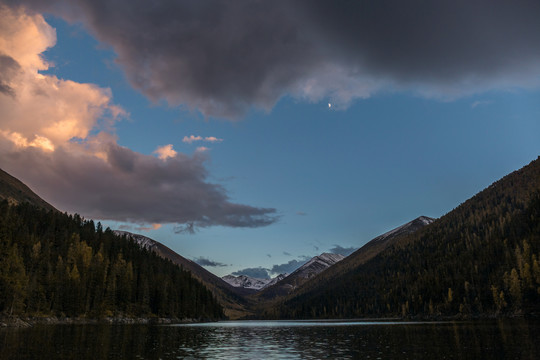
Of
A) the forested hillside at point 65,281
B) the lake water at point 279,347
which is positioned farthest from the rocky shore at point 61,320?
the lake water at point 279,347

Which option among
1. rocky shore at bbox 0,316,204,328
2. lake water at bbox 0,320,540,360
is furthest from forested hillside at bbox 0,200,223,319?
lake water at bbox 0,320,540,360

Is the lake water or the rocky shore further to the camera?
the rocky shore

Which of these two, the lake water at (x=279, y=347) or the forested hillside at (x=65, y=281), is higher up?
the forested hillside at (x=65, y=281)

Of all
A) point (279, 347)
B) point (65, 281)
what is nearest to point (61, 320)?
point (65, 281)

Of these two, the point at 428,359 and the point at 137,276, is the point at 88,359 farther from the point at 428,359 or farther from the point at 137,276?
the point at 137,276

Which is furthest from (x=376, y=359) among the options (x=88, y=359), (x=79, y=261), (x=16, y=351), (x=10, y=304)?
(x=79, y=261)

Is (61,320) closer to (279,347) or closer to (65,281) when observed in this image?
(65,281)

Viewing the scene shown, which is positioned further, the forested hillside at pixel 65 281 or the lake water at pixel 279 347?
the forested hillside at pixel 65 281

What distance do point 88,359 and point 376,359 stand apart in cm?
2803

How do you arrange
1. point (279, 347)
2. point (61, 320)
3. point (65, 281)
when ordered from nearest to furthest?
point (279, 347)
point (61, 320)
point (65, 281)

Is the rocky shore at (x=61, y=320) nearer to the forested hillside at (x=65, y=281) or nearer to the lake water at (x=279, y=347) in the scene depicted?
the forested hillside at (x=65, y=281)

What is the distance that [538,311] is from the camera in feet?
490

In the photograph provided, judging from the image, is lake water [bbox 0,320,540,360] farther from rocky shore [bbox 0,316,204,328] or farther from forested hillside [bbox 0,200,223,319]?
forested hillside [bbox 0,200,223,319]

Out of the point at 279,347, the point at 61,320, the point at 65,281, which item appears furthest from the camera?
the point at 65,281
